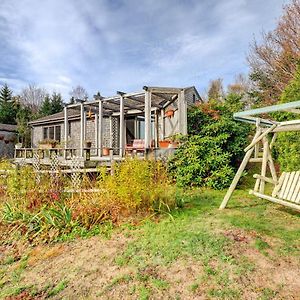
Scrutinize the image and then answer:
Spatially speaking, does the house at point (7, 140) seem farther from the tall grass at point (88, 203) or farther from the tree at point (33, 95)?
the tall grass at point (88, 203)

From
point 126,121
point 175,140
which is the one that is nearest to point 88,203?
point 175,140

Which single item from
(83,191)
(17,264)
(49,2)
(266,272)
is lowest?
(17,264)

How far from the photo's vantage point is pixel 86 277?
10.5 feet

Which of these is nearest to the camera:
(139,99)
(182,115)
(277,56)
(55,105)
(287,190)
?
(287,190)

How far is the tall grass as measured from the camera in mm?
4703

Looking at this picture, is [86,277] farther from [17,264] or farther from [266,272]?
[266,272]

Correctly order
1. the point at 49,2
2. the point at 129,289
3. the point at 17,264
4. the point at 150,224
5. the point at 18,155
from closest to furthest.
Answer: the point at 129,289 < the point at 17,264 < the point at 150,224 < the point at 49,2 < the point at 18,155

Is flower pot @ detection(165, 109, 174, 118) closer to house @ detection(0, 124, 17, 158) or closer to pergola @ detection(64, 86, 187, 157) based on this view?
pergola @ detection(64, 86, 187, 157)

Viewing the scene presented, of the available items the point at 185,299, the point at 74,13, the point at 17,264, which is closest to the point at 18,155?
the point at 74,13

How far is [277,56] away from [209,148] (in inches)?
445

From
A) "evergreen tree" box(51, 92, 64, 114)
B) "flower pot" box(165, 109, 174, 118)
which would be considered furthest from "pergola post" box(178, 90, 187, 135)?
"evergreen tree" box(51, 92, 64, 114)

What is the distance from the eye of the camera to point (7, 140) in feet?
83.8

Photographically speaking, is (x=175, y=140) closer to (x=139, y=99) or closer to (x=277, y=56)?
(x=139, y=99)

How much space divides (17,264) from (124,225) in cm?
178
